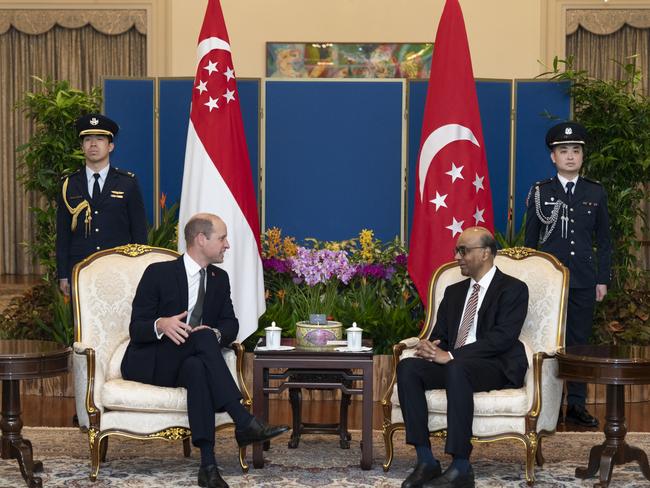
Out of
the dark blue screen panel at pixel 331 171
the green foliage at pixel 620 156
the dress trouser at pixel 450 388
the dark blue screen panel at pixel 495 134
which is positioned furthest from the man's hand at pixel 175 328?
the green foliage at pixel 620 156

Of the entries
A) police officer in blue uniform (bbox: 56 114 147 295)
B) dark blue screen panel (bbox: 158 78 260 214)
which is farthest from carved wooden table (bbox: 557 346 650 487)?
dark blue screen panel (bbox: 158 78 260 214)

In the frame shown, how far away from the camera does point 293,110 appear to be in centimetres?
814

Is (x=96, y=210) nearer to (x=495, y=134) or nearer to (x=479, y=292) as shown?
(x=479, y=292)

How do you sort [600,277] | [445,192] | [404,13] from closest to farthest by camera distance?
[600,277] → [445,192] → [404,13]

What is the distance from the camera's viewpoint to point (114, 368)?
17.5 feet

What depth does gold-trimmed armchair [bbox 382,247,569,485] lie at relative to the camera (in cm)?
494

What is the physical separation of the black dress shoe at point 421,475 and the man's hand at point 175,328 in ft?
3.87

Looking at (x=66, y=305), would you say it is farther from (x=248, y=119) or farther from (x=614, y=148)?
(x=614, y=148)

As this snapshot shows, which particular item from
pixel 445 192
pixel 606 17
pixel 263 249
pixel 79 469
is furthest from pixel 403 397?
pixel 606 17

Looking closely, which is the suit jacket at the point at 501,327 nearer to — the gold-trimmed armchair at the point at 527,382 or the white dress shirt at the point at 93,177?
the gold-trimmed armchair at the point at 527,382

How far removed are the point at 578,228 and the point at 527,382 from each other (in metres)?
1.59

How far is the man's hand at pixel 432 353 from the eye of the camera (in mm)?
5070

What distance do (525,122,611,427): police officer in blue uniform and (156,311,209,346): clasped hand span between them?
7.57 feet

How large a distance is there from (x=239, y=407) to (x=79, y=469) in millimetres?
859
